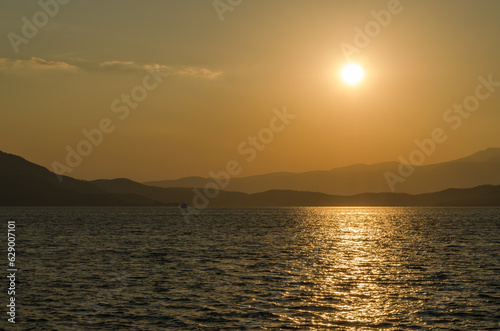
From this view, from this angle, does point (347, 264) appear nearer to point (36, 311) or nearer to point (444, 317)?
point (444, 317)

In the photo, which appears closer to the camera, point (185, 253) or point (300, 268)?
point (300, 268)

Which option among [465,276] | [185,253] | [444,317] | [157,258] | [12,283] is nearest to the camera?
[444,317]

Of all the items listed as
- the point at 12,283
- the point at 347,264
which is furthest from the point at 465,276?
the point at 12,283

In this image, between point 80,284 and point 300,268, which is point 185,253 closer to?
point 300,268

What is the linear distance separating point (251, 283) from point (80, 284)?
53.8ft

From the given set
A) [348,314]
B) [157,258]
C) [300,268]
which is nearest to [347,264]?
[300,268]

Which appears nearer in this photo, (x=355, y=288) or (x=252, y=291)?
(x=252, y=291)

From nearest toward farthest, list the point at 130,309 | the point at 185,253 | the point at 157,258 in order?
1. the point at 130,309
2. the point at 157,258
3. the point at 185,253

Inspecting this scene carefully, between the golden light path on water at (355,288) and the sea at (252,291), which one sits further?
the golden light path on water at (355,288)

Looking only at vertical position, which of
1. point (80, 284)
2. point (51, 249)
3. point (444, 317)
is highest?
point (51, 249)

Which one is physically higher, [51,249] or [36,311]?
[51,249]

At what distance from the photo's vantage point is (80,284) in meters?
51.1

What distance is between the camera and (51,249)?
8594 cm

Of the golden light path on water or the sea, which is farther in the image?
the golden light path on water
